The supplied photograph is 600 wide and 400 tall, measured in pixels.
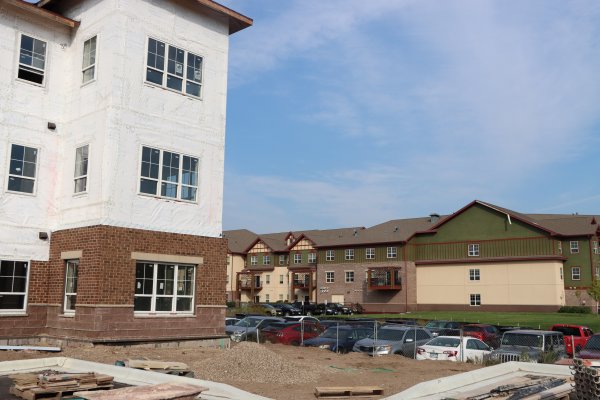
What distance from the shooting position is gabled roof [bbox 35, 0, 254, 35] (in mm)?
22734

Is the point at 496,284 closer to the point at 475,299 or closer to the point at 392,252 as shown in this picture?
the point at 475,299

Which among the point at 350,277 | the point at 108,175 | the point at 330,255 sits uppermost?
the point at 330,255

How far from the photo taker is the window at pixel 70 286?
20.5 m

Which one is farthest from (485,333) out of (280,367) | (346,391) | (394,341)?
(346,391)

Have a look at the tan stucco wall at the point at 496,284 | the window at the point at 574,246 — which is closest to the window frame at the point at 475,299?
the tan stucco wall at the point at 496,284

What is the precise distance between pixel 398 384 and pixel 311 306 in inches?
1810

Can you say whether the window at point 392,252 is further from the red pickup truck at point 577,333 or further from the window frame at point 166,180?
the window frame at point 166,180

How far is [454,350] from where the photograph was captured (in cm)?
2127

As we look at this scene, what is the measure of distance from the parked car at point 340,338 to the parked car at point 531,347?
5.22 m

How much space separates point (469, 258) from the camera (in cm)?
6456

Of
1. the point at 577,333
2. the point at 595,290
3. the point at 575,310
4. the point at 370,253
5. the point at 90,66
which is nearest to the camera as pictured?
the point at 90,66

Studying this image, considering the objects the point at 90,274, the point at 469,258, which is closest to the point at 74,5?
the point at 90,274

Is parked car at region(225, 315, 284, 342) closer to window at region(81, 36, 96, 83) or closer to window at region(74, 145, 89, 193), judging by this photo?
window at region(74, 145, 89, 193)

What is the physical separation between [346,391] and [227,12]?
15916 mm
